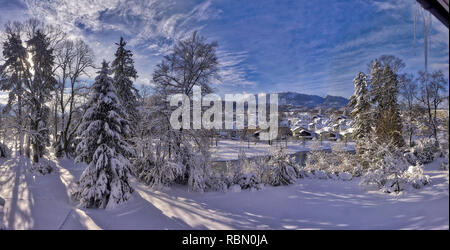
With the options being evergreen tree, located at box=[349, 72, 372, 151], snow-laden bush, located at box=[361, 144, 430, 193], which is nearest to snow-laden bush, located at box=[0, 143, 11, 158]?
snow-laden bush, located at box=[361, 144, 430, 193]

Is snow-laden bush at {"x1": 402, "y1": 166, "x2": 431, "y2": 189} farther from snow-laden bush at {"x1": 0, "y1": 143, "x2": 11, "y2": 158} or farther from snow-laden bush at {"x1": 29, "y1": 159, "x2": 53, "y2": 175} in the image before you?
snow-laden bush at {"x1": 0, "y1": 143, "x2": 11, "y2": 158}

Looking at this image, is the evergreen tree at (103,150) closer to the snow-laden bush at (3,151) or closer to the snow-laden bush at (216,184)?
the snow-laden bush at (216,184)

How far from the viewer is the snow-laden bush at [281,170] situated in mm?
6531

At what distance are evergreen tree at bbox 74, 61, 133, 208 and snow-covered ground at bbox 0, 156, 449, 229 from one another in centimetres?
A: 37

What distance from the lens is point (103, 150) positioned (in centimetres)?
438

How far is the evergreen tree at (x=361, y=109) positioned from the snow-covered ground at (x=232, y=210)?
3.67 metres

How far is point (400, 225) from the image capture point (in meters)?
2.19

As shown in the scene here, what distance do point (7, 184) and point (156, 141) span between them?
167 inches

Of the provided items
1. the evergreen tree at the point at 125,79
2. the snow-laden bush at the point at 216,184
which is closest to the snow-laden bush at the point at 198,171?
the snow-laden bush at the point at 216,184

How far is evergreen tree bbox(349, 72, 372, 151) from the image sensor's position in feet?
22.1

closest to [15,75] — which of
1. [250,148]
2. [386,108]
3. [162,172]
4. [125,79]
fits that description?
[125,79]

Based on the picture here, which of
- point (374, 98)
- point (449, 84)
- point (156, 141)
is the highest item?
point (374, 98)
